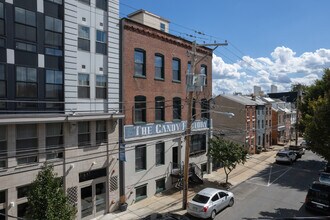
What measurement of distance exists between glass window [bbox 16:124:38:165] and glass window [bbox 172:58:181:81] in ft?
44.6

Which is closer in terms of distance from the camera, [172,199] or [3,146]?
[3,146]

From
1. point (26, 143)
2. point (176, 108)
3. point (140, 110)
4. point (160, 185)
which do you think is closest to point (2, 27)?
point (26, 143)

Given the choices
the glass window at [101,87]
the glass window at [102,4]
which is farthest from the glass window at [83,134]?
the glass window at [102,4]

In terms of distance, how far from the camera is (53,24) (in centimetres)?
1623

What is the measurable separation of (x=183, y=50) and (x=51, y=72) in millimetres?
13668

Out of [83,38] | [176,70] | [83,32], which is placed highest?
[83,32]

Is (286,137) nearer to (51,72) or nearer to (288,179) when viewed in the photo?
(288,179)

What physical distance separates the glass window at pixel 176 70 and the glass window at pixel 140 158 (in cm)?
725

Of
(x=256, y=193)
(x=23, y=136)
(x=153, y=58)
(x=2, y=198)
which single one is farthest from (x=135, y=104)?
(x=256, y=193)

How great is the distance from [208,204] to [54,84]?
1196 centimetres

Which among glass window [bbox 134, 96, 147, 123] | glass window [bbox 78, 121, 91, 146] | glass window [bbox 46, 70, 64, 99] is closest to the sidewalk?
glass window [bbox 78, 121, 91, 146]

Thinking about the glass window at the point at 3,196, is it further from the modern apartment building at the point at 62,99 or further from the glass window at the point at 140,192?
the glass window at the point at 140,192

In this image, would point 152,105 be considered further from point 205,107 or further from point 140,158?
point 205,107

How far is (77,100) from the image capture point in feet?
58.2
